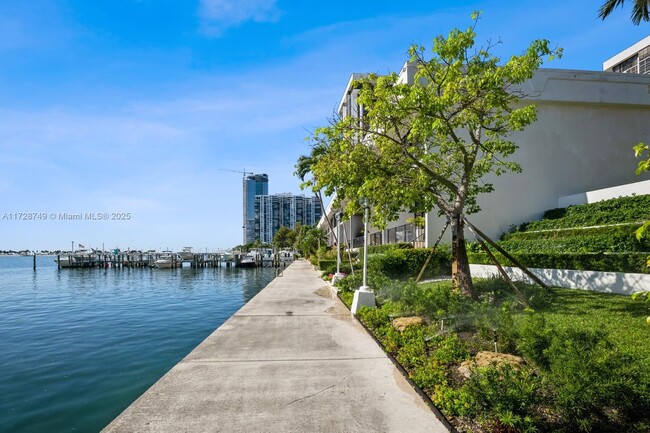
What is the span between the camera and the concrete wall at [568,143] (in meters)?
23.2

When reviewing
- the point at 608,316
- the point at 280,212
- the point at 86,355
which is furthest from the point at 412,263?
the point at 280,212

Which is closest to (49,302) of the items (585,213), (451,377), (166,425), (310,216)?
(166,425)

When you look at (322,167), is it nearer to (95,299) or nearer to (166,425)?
(166,425)

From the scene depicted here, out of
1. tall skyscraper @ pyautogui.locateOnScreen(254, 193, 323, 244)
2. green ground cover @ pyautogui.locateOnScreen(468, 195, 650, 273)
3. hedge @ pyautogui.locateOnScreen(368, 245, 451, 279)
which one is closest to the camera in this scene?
green ground cover @ pyautogui.locateOnScreen(468, 195, 650, 273)

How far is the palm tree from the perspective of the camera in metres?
15.7

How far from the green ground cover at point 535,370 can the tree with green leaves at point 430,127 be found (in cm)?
373

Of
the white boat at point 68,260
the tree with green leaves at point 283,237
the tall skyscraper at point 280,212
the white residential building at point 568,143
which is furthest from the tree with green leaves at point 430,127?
the tall skyscraper at point 280,212

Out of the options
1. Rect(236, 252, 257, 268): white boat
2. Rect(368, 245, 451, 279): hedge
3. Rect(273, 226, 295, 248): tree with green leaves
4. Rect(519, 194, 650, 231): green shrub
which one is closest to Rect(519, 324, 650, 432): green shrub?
Rect(519, 194, 650, 231): green shrub

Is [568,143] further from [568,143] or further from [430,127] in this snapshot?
[430,127]

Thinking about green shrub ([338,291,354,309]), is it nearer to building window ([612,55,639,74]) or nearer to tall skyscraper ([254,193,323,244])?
building window ([612,55,639,74])

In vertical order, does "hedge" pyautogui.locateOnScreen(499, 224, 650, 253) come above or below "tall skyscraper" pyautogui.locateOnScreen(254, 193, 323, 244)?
below

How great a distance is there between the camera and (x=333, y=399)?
541cm

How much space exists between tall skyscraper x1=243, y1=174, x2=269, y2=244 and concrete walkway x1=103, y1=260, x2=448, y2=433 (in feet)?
525

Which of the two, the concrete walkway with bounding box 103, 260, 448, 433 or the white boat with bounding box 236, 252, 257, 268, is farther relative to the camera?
the white boat with bounding box 236, 252, 257, 268
